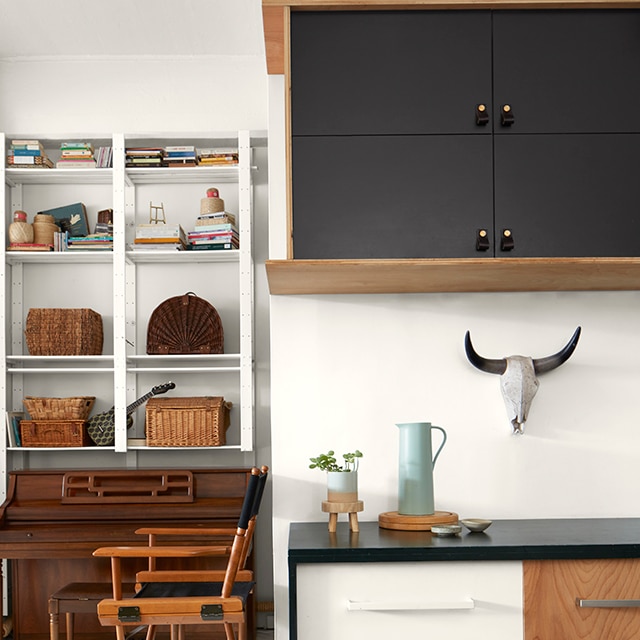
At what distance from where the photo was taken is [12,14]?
4.17 meters

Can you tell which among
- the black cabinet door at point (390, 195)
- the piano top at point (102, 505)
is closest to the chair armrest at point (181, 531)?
the piano top at point (102, 505)

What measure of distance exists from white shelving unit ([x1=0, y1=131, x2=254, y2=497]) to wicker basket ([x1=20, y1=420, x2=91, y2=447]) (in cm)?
11

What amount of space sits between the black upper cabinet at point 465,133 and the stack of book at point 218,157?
1879mm

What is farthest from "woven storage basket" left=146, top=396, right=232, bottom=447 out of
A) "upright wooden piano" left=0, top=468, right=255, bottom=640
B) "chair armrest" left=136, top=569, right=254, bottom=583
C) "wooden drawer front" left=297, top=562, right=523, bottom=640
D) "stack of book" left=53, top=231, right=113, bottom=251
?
"wooden drawer front" left=297, top=562, right=523, bottom=640

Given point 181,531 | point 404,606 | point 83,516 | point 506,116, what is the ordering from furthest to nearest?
point 83,516 → point 181,531 → point 506,116 → point 404,606

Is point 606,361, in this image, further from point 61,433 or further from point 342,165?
point 61,433

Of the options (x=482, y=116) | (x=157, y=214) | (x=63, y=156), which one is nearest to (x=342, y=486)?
(x=482, y=116)

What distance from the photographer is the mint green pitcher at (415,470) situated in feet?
9.07

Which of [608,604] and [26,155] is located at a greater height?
[26,155]

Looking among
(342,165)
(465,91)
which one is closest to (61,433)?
(342,165)

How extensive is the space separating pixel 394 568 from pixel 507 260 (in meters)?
0.94

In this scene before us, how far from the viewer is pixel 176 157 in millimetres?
4527

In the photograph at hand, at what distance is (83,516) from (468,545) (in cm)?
226

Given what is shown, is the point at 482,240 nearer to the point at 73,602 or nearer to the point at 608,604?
the point at 608,604
